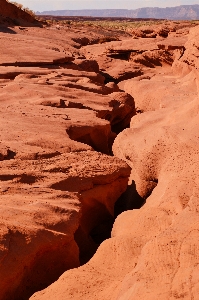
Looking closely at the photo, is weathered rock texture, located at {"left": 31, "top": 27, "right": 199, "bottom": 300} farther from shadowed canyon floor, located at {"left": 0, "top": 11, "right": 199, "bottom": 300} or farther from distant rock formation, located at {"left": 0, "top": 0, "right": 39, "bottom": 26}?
distant rock formation, located at {"left": 0, "top": 0, "right": 39, "bottom": 26}

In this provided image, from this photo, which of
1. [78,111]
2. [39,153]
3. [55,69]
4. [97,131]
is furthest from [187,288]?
[55,69]

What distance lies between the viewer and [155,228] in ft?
10.5

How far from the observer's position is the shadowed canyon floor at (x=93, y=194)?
2594 millimetres

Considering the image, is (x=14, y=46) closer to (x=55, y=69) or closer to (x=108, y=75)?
(x=55, y=69)

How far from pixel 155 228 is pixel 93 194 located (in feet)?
2.76

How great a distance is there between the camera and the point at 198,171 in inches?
151

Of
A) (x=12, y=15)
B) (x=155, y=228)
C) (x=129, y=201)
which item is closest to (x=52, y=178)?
(x=155, y=228)

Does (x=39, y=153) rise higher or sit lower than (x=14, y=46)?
lower

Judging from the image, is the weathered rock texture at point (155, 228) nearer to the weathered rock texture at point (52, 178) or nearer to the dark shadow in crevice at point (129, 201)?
the dark shadow in crevice at point (129, 201)

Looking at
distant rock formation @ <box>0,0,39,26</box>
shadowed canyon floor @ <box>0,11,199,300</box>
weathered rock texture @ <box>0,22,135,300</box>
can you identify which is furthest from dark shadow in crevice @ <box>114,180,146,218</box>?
distant rock formation @ <box>0,0,39,26</box>

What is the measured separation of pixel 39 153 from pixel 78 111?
1688mm

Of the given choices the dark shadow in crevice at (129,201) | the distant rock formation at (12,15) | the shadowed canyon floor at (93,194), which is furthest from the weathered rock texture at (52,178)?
the distant rock formation at (12,15)

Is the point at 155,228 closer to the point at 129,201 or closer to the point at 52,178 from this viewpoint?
the point at 52,178

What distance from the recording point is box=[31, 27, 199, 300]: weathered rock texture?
7.51ft
